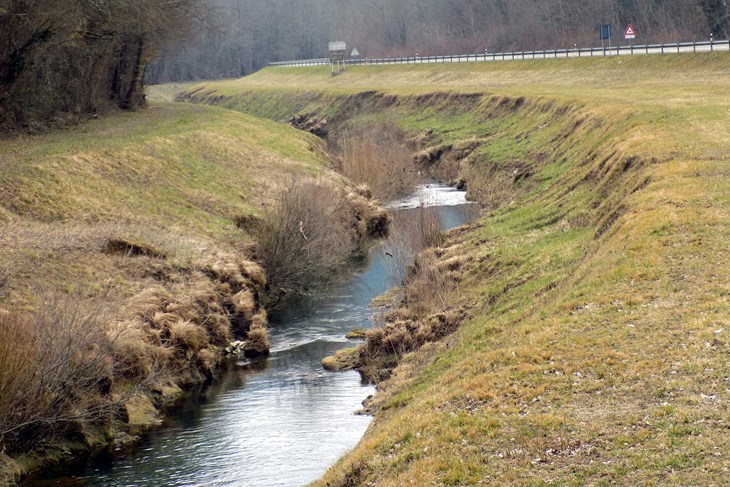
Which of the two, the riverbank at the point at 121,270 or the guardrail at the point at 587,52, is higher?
the guardrail at the point at 587,52

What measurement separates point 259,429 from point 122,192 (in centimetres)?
1506

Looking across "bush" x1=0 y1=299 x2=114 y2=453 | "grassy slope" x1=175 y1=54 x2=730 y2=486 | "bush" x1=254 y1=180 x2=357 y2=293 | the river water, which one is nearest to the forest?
"bush" x1=254 y1=180 x2=357 y2=293

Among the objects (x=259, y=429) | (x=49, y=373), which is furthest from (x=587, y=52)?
(x=49, y=373)

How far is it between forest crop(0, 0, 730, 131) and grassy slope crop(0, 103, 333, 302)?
7.67 ft

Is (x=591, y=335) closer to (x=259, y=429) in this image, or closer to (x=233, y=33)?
(x=259, y=429)

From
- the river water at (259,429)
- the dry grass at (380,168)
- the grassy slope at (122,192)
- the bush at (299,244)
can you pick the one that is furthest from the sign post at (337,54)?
the river water at (259,429)

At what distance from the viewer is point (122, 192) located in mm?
30484

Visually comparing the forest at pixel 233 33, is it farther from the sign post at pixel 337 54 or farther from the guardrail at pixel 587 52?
the sign post at pixel 337 54

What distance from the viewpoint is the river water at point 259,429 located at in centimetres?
1534

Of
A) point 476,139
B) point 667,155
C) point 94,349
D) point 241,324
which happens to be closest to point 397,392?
point 94,349

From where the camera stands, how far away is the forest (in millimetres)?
36219

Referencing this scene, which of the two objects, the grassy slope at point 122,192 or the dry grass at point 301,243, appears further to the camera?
the dry grass at point 301,243

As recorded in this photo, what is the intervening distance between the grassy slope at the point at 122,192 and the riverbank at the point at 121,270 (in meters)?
0.07

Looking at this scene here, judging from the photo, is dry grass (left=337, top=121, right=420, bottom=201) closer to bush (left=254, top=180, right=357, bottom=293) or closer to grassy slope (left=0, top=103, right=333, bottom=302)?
grassy slope (left=0, top=103, right=333, bottom=302)
